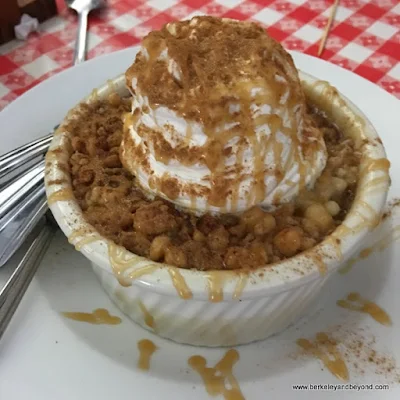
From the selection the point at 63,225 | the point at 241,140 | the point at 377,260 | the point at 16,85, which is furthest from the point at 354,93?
the point at 16,85

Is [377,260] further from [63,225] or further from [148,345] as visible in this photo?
[63,225]

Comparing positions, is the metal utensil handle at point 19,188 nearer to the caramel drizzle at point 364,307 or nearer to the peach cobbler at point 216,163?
the peach cobbler at point 216,163

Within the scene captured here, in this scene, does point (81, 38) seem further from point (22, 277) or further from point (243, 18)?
point (22, 277)

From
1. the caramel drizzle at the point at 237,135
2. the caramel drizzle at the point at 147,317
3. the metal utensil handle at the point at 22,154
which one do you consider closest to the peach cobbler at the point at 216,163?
the caramel drizzle at the point at 237,135

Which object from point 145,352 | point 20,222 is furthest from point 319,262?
point 20,222

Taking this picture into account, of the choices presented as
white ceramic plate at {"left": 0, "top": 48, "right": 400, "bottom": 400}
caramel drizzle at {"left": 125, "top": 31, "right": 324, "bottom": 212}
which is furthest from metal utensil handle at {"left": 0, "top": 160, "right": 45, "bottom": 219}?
caramel drizzle at {"left": 125, "top": 31, "right": 324, "bottom": 212}

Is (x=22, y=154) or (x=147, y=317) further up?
(x=22, y=154)
